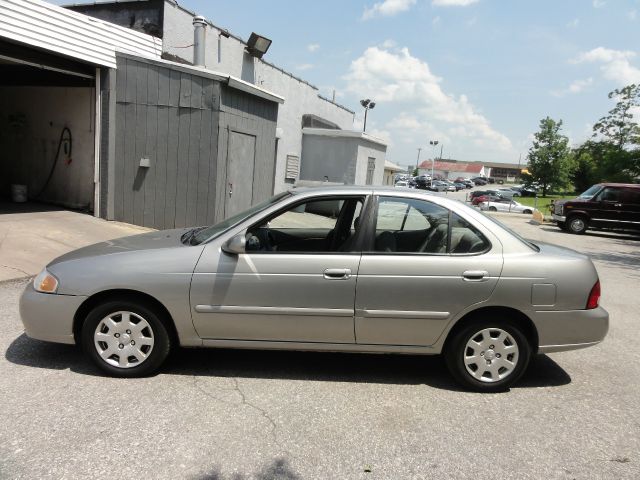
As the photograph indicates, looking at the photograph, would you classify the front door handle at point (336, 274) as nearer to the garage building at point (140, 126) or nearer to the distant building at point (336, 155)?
the garage building at point (140, 126)

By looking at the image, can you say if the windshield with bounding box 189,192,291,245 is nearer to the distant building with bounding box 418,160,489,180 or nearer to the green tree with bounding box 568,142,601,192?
the green tree with bounding box 568,142,601,192

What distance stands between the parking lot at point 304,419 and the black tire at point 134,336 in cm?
11

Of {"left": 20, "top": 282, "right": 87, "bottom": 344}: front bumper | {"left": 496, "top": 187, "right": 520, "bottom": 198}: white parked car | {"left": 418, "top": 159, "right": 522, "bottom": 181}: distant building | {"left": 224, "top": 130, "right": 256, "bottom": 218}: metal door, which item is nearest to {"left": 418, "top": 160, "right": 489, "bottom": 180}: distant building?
{"left": 418, "top": 159, "right": 522, "bottom": 181}: distant building

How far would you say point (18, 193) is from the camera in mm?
11906

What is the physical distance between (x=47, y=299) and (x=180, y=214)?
675cm

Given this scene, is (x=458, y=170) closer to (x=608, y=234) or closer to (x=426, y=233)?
(x=608, y=234)

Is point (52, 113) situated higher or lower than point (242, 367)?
higher

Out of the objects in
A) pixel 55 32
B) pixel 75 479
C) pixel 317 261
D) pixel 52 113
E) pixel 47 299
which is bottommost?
pixel 75 479

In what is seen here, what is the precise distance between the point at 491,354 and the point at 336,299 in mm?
1289

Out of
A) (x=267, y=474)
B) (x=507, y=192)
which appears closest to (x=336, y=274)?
(x=267, y=474)

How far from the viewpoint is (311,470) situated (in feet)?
9.46

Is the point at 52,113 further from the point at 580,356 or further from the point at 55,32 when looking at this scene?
the point at 580,356

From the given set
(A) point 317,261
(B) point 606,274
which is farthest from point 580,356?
(B) point 606,274

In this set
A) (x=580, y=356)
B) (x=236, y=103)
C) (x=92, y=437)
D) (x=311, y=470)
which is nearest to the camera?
(x=311, y=470)
